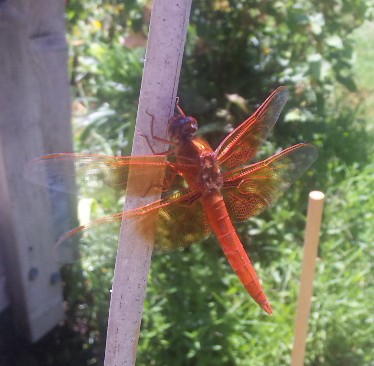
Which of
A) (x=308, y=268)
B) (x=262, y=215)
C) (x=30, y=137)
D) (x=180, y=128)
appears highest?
(x=180, y=128)

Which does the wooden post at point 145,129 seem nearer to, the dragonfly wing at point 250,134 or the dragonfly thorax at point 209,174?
the dragonfly thorax at point 209,174

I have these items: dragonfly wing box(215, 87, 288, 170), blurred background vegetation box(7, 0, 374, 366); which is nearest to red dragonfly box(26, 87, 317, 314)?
dragonfly wing box(215, 87, 288, 170)

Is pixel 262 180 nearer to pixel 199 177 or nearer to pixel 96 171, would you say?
pixel 199 177

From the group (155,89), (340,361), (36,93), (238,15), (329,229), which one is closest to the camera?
(155,89)

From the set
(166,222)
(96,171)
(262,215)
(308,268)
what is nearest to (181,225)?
(166,222)

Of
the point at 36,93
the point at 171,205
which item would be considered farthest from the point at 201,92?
the point at 171,205

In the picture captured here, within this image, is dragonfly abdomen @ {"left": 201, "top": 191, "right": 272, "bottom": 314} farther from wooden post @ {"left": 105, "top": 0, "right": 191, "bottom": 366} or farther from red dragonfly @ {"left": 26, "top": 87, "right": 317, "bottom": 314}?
wooden post @ {"left": 105, "top": 0, "right": 191, "bottom": 366}

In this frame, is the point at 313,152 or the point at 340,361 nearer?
the point at 313,152

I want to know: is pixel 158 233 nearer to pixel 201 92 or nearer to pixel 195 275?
pixel 195 275
